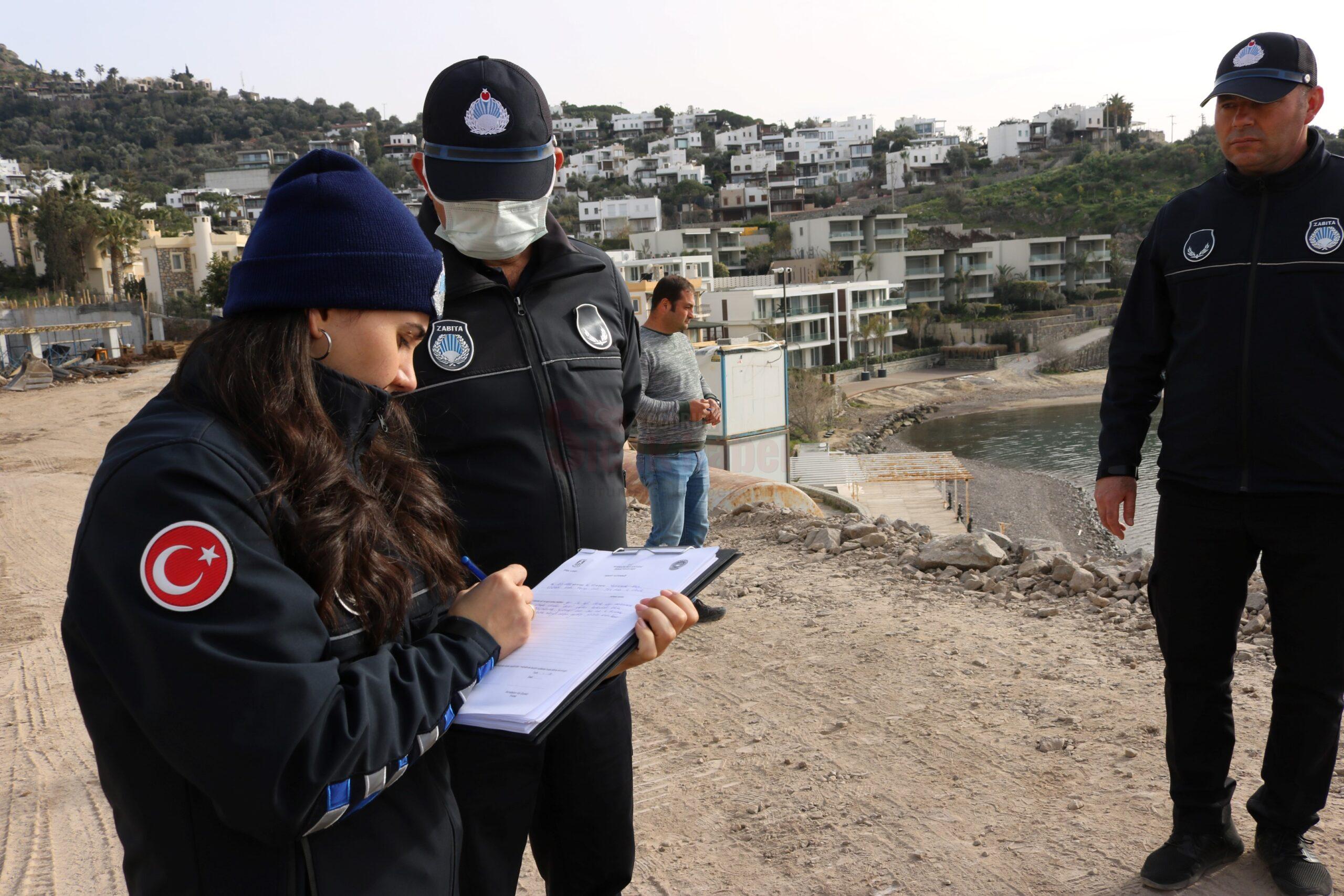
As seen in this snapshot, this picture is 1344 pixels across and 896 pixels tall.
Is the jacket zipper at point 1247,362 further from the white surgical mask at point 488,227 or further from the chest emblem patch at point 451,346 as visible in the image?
the chest emblem patch at point 451,346

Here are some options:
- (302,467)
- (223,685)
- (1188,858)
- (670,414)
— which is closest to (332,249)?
(302,467)

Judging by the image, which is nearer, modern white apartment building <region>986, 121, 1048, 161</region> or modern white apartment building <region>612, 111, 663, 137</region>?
modern white apartment building <region>986, 121, 1048, 161</region>

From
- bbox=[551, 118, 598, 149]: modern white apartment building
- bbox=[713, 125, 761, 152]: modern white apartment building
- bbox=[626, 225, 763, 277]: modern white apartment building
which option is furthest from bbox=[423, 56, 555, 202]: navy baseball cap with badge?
bbox=[551, 118, 598, 149]: modern white apartment building

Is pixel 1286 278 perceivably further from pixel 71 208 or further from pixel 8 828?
pixel 71 208

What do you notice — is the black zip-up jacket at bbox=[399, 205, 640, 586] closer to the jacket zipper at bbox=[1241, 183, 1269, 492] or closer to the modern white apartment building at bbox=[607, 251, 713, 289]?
the jacket zipper at bbox=[1241, 183, 1269, 492]

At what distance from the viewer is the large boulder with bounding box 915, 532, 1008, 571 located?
19.3 feet

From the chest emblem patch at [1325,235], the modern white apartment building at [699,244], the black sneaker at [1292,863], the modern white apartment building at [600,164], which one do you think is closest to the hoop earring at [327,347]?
the chest emblem patch at [1325,235]

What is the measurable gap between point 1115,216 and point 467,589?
263 ft

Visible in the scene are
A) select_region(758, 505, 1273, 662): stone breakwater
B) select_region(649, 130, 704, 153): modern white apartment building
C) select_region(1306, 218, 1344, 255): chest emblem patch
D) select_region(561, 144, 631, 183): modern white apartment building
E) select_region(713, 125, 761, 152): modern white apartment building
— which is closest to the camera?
select_region(1306, 218, 1344, 255): chest emblem patch

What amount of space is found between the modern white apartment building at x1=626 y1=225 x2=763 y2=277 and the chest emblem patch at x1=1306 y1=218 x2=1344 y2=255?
214 feet

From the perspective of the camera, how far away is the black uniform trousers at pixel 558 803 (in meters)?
1.87

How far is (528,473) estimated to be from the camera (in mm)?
2010

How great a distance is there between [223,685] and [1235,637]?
257 cm

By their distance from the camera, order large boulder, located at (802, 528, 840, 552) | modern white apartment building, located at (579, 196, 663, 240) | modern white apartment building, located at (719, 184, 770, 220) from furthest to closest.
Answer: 1. modern white apartment building, located at (719, 184, 770, 220)
2. modern white apartment building, located at (579, 196, 663, 240)
3. large boulder, located at (802, 528, 840, 552)
